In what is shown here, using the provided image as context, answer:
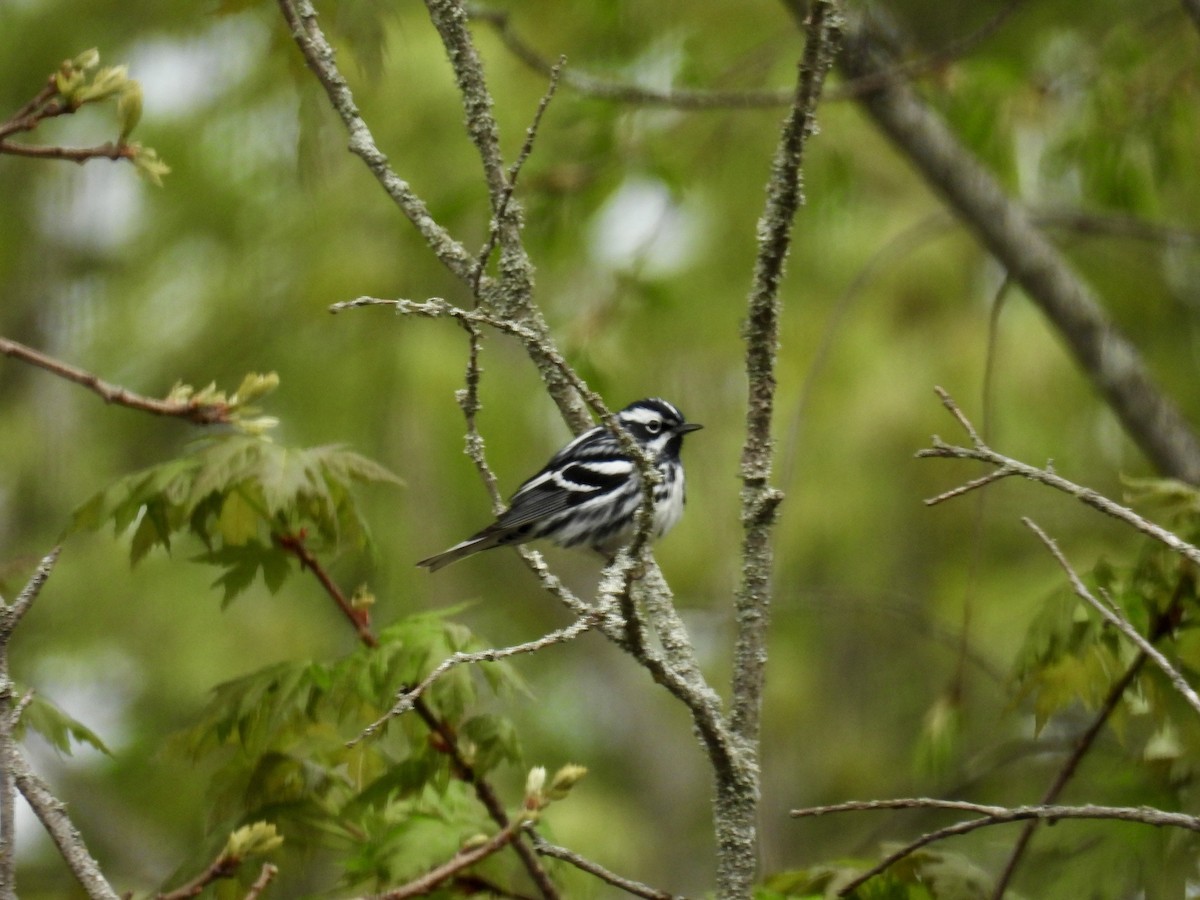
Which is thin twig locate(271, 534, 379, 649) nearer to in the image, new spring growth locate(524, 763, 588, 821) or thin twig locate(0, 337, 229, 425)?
thin twig locate(0, 337, 229, 425)

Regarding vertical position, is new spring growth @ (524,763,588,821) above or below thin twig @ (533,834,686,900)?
above

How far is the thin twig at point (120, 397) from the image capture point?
7.59 feet

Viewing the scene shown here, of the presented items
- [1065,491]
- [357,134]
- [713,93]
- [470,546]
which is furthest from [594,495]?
[1065,491]

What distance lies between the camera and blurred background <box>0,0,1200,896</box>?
525 cm

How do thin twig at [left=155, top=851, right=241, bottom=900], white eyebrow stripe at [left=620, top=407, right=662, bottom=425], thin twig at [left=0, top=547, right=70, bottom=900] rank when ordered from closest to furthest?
thin twig at [left=0, top=547, right=70, bottom=900] → thin twig at [left=155, top=851, right=241, bottom=900] → white eyebrow stripe at [left=620, top=407, right=662, bottom=425]

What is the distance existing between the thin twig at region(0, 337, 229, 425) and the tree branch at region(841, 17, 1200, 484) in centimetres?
265

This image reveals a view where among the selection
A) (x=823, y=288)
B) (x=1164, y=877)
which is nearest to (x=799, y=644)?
(x=823, y=288)

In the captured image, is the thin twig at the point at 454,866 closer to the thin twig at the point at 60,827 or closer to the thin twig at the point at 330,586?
the thin twig at the point at 60,827

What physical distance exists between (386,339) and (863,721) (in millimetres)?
4505

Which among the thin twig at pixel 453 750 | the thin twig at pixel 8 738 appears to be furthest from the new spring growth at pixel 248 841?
→ the thin twig at pixel 453 750

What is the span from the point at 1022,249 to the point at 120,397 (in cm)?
307

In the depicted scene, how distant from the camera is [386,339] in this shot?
291 inches

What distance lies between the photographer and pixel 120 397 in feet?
7.98

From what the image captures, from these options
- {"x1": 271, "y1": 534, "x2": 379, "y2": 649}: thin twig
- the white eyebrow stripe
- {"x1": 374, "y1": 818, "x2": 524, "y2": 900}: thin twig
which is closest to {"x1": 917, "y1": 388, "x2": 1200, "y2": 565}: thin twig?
{"x1": 374, "y1": 818, "x2": 524, "y2": 900}: thin twig
